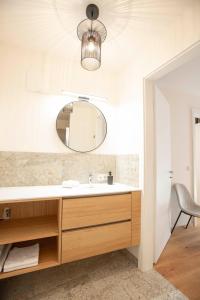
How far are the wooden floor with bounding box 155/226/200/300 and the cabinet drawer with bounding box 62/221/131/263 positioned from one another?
0.52 metres

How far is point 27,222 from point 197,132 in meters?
3.11

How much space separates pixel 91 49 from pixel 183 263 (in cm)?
233

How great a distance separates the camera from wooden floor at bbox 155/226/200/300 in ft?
4.85

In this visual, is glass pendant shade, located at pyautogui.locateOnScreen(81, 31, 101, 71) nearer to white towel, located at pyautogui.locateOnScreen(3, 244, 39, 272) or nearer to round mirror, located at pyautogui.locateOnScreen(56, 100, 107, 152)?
round mirror, located at pyautogui.locateOnScreen(56, 100, 107, 152)

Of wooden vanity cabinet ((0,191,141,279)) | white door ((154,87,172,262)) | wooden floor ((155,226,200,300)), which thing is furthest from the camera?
white door ((154,87,172,262))

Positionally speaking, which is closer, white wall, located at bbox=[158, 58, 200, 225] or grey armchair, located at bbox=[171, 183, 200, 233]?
grey armchair, located at bbox=[171, 183, 200, 233]

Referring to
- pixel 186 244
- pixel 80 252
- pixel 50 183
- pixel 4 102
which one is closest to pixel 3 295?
pixel 80 252

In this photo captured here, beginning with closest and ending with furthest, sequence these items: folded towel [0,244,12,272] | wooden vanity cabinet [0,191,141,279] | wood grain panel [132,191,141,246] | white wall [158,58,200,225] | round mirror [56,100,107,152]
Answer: folded towel [0,244,12,272], wooden vanity cabinet [0,191,141,279], wood grain panel [132,191,141,246], round mirror [56,100,107,152], white wall [158,58,200,225]

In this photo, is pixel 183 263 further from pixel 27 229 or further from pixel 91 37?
pixel 91 37

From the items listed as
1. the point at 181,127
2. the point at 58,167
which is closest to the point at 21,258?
the point at 58,167

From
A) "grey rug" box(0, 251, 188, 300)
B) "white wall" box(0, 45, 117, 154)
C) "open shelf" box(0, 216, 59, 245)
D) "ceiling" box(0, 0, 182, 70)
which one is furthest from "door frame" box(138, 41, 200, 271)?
"open shelf" box(0, 216, 59, 245)

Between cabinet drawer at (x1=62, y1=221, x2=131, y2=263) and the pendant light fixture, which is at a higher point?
the pendant light fixture

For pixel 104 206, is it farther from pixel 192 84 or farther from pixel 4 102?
pixel 192 84

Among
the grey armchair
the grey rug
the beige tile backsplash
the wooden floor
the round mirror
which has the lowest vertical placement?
the wooden floor
